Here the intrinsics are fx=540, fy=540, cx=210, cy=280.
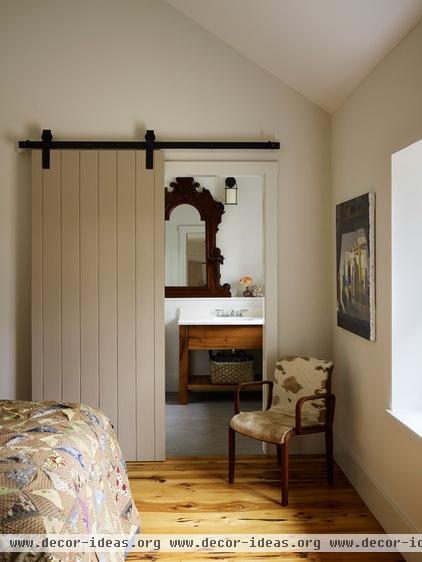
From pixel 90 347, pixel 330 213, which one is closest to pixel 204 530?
pixel 90 347

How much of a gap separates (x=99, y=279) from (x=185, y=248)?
82.8 inches

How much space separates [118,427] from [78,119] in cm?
227

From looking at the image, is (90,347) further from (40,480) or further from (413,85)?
(413,85)

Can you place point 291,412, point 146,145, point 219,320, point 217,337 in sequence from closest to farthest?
point 291,412 → point 146,145 → point 217,337 → point 219,320

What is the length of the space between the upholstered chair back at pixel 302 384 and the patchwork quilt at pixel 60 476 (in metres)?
1.33

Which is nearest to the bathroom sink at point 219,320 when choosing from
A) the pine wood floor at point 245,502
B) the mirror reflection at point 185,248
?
the mirror reflection at point 185,248

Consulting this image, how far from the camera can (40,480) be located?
185cm

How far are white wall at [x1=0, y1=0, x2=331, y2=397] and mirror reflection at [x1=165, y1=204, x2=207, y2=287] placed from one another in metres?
1.95

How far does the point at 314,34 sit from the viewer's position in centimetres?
312

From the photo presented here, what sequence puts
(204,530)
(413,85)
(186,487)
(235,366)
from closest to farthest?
1. (413,85)
2. (204,530)
3. (186,487)
4. (235,366)

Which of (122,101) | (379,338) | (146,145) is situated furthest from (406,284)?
(122,101)

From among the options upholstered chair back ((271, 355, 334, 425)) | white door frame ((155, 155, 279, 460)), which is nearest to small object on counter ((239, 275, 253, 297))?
white door frame ((155, 155, 279, 460))

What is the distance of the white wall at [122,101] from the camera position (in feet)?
12.9

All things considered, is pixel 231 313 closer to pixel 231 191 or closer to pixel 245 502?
pixel 231 191
